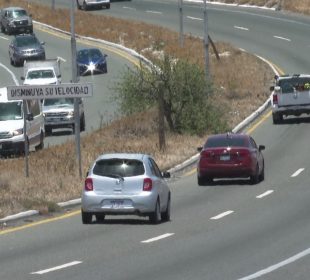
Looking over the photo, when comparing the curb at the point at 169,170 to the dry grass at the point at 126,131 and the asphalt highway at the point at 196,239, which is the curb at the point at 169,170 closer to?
the dry grass at the point at 126,131

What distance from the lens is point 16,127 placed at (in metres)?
46.1

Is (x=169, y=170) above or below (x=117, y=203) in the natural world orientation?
below

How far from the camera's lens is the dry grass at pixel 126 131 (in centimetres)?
3080

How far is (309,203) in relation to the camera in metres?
30.5

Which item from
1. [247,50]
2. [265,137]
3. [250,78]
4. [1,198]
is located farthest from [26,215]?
[247,50]

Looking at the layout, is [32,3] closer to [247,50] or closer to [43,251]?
[247,50]

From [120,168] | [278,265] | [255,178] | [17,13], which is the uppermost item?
[278,265]

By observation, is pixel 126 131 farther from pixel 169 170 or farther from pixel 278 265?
pixel 278 265

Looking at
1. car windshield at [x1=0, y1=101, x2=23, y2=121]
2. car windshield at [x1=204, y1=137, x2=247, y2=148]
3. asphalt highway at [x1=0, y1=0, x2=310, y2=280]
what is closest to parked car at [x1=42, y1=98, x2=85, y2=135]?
car windshield at [x1=0, y1=101, x2=23, y2=121]

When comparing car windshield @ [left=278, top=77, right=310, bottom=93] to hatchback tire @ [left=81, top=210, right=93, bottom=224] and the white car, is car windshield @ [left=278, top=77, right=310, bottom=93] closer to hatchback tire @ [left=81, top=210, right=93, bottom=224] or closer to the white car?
hatchback tire @ [left=81, top=210, right=93, bottom=224]

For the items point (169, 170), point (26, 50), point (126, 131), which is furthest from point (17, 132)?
point (26, 50)

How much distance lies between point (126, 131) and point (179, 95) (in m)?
2.78

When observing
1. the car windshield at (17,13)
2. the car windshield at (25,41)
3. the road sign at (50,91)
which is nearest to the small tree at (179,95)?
the road sign at (50,91)

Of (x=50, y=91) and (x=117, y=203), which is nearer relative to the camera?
(x=117, y=203)
